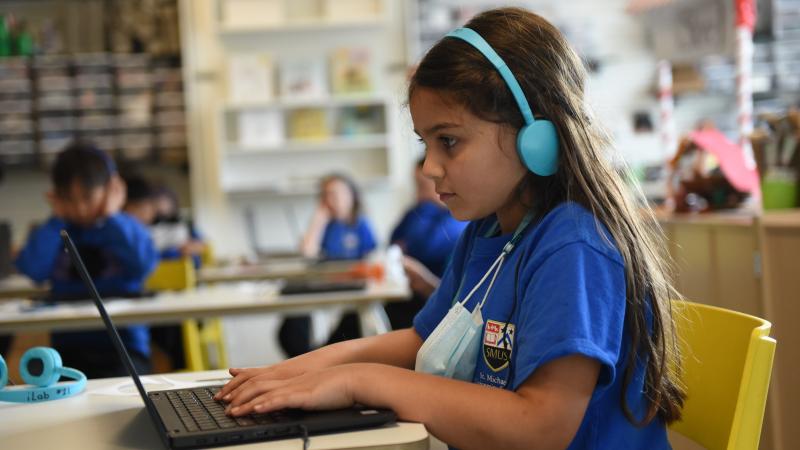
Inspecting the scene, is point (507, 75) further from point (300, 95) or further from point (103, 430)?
point (300, 95)

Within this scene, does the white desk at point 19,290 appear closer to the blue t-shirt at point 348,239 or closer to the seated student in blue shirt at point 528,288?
the blue t-shirt at point 348,239

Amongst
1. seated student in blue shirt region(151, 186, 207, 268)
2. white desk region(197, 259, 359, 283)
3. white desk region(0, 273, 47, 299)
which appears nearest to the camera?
white desk region(0, 273, 47, 299)

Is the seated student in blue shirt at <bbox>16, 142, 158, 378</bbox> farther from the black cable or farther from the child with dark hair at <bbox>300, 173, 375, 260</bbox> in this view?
the child with dark hair at <bbox>300, 173, 375, 260</bbox>

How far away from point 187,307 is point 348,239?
2.73m

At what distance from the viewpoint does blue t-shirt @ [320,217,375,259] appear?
571 centimetres

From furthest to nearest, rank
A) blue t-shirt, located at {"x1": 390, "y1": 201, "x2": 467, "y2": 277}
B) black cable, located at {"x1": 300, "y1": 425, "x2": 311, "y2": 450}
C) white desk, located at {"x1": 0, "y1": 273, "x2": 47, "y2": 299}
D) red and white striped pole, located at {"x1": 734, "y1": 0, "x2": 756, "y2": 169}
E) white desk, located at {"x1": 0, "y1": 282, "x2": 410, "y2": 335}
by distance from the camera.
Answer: white desk, located at {"x1": 0, "y1": 273, "x2": 47, "y2": 299} < blue t-shirt, located at {"x1": 390, "y1": 201, "x2": 467, "y2": 277} < red and white striped pole, located at {"x1": 734, "y1": 0, "x2": 756, "y2": 169} < white desk, located at {"x1": 0, "y1": 282, "x2": 410, "y2": 335} < black cable, located at {"x1": 300, "y1": 425, "x2": 311, "y2": 450}

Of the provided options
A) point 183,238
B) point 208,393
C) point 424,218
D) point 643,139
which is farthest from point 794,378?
point 643,139

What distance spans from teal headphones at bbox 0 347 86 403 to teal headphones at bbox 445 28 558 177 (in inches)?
27.4

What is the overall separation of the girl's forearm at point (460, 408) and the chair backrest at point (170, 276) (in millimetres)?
2781

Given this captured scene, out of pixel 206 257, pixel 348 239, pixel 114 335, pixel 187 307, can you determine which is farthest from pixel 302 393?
pixel 348 239

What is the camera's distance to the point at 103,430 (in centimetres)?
107

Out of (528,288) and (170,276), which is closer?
(528,288)

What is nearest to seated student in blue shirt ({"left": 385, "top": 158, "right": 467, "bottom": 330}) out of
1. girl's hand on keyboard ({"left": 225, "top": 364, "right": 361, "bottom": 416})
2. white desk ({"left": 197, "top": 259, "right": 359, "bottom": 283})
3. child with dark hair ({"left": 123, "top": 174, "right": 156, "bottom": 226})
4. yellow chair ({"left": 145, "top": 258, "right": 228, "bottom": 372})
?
white desk ({"left": 197, "top": 259, "right": 359, "bottom": 283})

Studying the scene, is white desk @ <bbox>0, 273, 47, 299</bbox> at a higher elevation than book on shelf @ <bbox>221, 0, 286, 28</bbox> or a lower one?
lower
